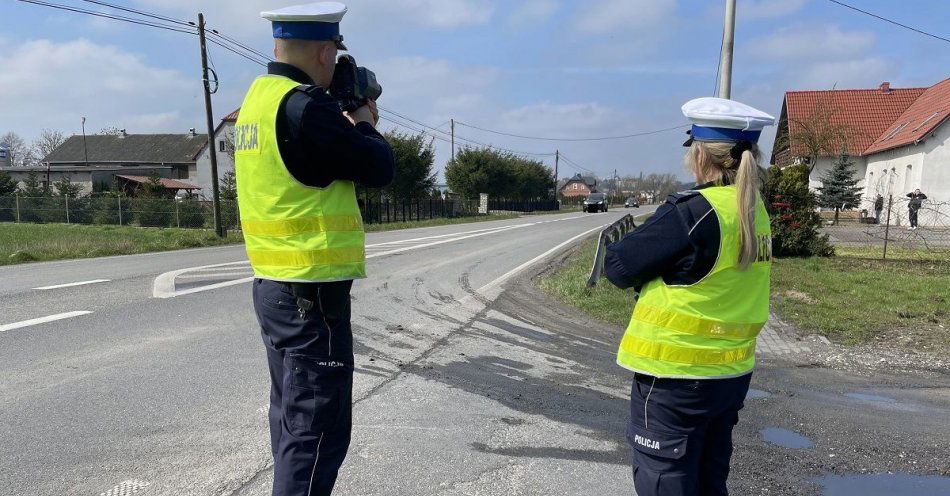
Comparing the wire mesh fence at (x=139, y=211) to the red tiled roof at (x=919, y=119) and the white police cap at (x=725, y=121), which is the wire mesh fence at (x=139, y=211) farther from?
the red tiled roof at (x=919, y=119)

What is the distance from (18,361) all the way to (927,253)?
1804cm

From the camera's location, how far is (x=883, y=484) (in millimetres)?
3293

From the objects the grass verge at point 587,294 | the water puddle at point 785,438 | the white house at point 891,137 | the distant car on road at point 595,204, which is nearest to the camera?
the water puddle at point 785,438

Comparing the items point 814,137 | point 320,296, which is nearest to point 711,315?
point 320,296

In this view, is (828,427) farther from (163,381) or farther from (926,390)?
(163,381)

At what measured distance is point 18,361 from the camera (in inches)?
200

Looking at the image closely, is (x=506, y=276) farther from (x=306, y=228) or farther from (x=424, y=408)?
(x=306, y=228)

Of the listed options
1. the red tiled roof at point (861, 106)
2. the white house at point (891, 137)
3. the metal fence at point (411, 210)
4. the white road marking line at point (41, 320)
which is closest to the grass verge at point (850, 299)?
the white road marking line at point (41, 320)

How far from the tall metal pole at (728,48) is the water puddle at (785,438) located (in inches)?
359

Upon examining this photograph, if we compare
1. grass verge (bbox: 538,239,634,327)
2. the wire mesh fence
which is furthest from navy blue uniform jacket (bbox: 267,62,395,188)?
the wire mesh fence

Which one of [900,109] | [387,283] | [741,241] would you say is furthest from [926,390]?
[900,109]

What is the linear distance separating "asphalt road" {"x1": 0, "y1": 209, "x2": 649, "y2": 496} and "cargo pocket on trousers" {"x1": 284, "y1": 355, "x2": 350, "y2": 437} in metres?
1.06

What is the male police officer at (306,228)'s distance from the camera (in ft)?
6.96

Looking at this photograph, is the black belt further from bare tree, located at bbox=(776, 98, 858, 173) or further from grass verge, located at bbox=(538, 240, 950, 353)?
bare tree, located at bbox=(776, 98, 858, 173)
